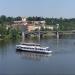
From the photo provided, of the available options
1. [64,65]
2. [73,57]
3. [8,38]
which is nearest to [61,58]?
[73,57]

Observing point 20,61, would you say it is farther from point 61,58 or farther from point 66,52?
point 66,52

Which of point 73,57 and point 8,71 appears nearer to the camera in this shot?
point 8,71

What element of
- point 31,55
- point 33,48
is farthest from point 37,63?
point 33,48

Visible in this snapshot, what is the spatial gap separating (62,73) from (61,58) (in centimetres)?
255

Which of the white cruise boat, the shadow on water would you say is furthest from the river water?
the white cruise boat

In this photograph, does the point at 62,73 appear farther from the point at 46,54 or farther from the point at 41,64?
the point at 46,54

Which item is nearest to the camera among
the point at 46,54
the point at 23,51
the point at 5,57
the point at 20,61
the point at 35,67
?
the point at 35,67

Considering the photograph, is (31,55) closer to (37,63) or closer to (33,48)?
(33,48)

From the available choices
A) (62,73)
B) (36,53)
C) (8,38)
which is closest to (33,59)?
(36,53)

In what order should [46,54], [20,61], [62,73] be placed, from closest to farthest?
1. [62,73]
2. [20,61]
3. [46,54]

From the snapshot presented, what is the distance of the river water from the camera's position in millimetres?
9867

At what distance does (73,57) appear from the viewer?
40.5ft

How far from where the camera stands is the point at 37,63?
449 inches

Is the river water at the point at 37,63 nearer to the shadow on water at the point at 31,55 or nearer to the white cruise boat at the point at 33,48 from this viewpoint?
the shadow on water at the point at 31,55
